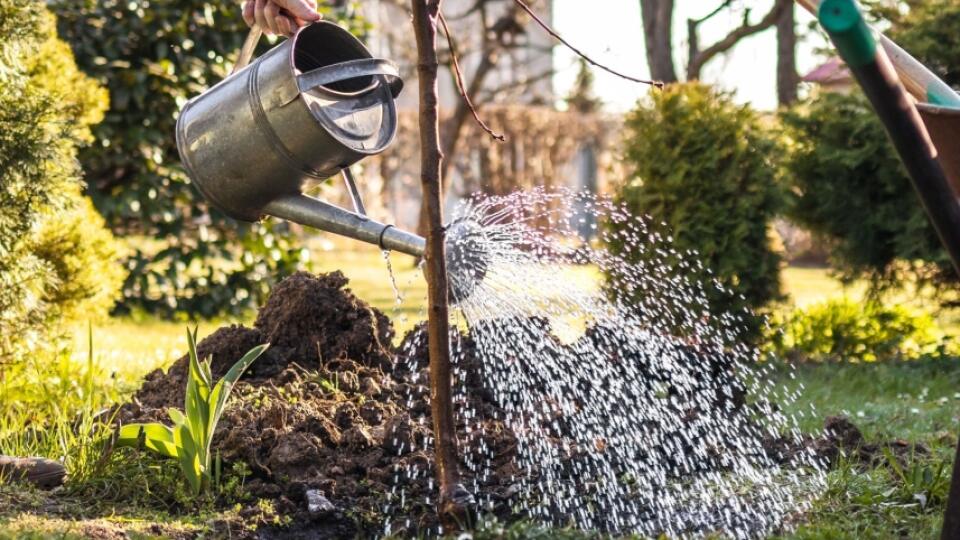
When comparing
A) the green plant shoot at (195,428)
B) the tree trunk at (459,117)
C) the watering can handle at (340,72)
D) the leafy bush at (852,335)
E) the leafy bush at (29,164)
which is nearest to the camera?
the watering can handle at (340,72)

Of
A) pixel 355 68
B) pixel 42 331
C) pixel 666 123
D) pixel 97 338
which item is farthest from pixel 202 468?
pixel 666 123

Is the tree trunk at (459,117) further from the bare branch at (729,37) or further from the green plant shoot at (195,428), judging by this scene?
the green plant shoot at (195,428)

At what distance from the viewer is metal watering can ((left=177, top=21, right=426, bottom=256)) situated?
2650mm

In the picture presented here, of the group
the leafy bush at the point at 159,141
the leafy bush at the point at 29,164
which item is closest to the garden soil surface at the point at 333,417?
the leafy bush at the point at 29,164

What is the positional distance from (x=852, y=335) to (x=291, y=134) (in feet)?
15.6

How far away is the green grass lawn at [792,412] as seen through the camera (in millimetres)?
2752

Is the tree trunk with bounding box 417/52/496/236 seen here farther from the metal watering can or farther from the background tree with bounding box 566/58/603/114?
the metal watering can

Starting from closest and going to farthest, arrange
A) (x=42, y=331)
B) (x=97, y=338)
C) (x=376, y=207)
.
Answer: (x=42, y=331), (x=97, y=338), (x=376, y=207)

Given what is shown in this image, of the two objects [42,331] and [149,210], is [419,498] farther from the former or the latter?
[149,210]

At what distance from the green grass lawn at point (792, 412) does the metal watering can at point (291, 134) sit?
1.92ft

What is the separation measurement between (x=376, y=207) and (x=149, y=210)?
7055 mm

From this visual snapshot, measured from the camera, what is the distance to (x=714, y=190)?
6215mm

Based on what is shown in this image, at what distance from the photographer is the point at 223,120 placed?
9.12 ft

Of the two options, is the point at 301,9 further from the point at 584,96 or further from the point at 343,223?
the point at 584,96
